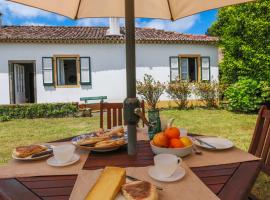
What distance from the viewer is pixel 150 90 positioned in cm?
1173

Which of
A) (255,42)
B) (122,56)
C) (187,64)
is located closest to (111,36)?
(122,56)

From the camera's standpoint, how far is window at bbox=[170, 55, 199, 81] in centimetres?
1273

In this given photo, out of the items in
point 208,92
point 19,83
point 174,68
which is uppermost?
point 174,68

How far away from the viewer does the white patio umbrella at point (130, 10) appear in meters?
1.76

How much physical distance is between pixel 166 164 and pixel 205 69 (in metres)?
12.2

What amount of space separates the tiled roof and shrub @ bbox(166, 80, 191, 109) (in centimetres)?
232

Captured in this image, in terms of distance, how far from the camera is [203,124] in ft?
25.4

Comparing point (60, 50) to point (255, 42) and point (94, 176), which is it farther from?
point (94, 176)

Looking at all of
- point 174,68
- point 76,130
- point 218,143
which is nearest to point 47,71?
point 76,130

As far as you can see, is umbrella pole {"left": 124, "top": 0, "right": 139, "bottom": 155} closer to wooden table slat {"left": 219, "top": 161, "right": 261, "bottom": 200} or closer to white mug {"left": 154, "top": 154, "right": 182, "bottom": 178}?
white mug {"left": 154, "top": 154, "right": 182, "bottom": 178}

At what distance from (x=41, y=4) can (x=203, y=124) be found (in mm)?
6361

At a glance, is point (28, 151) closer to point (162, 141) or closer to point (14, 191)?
point (14, 191)

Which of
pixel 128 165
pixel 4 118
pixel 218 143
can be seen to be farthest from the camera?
pixel 4 118

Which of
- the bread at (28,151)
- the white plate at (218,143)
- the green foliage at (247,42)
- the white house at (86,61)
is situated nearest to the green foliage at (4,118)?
the white house at (86,61)
